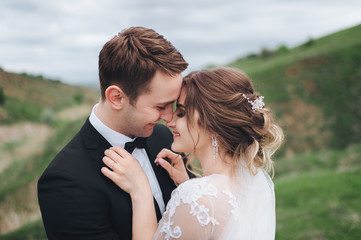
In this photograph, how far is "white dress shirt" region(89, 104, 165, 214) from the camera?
2.91 m

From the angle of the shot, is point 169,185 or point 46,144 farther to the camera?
point 46,144

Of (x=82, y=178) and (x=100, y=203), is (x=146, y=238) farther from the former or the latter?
(x=82, y=178)

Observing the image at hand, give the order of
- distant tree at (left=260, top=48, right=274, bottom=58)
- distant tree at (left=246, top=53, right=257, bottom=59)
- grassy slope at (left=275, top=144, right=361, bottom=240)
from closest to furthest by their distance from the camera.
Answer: grassy slope at (left=275, top=144, right=361, bottom=240), distant tree at (left=260, top=48, right=274, bottom=58), distant tree at (left=246, top=53, right=257, bottom=59)

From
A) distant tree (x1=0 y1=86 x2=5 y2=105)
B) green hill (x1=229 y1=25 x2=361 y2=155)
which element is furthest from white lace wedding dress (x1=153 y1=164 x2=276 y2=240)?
green hill (x1=229 y1=25 x2=361 y2=155)

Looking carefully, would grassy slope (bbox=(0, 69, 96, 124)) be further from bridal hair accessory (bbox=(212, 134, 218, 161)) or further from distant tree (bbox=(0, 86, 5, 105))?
bridal hair accessory (bbox=(212, 134, 218, 161))

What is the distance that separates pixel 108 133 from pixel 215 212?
1258 mm

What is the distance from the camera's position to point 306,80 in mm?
18438

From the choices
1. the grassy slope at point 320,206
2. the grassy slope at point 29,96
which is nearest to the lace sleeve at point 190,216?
the grassy slope at point 320,206

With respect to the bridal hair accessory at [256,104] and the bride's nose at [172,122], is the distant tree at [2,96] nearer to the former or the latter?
the bride's nose at [172,122]

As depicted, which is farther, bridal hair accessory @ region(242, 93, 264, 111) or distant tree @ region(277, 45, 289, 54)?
distant tree @ region(277, 45, 289, 54)

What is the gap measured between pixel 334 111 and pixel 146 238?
55.9 ft

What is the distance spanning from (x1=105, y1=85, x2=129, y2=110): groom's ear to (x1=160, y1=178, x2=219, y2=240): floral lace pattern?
978mm

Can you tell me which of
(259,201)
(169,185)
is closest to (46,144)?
(169,185)

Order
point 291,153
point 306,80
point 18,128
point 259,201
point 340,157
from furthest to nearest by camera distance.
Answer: point 306,80
point 291,153
point 340,157
point 18,128
point 259,201
